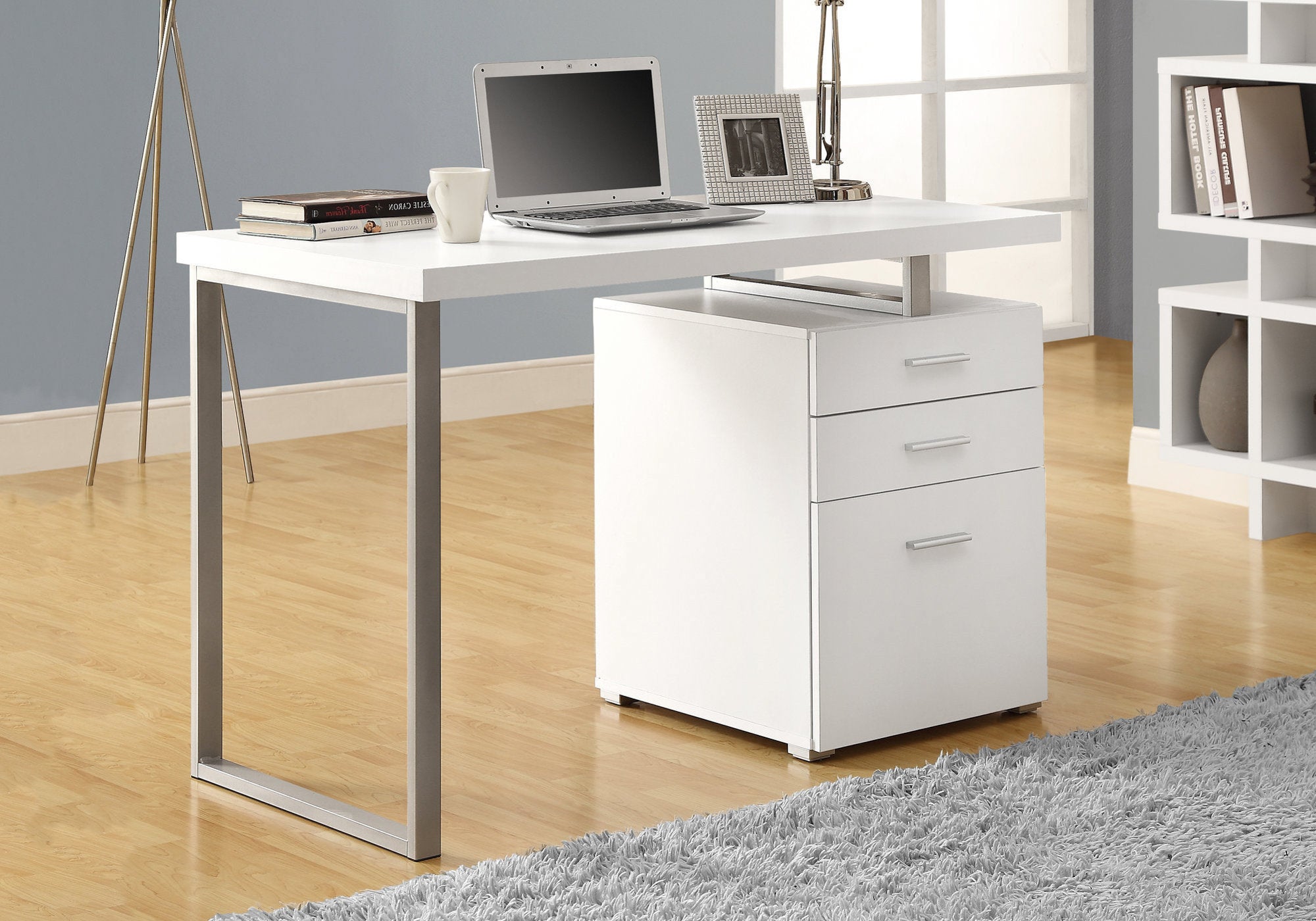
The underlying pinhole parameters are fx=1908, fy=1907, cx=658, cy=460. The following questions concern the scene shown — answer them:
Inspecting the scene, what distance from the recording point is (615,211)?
110 inches

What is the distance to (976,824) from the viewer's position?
2430 mm

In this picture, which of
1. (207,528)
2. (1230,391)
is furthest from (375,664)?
(1230,391)

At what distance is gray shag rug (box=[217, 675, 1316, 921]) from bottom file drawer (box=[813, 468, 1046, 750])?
0.17 meters

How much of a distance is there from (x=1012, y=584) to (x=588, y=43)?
3258 mm

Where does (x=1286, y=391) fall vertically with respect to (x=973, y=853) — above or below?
above

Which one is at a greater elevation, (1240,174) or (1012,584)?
(1240,174)

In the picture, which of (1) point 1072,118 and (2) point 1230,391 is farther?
(1) point 1072,118

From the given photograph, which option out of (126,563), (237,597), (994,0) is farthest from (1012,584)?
(994,0)

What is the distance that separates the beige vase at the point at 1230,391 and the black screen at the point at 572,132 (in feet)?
5.49

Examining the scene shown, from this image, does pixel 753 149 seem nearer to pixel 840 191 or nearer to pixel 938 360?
pixel 840 191

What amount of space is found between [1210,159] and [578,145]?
1.67 meters

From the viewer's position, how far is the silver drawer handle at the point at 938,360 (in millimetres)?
2758

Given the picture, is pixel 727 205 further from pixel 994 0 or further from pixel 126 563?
pixel 994 0

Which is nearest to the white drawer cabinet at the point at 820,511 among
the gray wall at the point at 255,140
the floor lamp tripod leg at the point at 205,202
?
the floor lamp tripod leg at the point at 205,202
